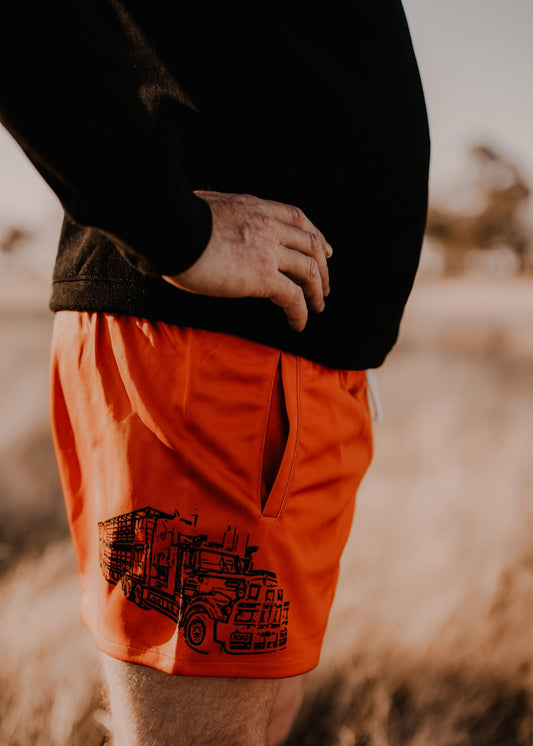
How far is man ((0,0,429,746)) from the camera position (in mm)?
716

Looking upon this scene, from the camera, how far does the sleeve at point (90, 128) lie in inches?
21.7

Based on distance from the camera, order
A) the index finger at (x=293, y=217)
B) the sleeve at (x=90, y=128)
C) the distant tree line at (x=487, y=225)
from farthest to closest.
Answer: the distant tree line at (x=487, y=225) < the index finger at (x=293, y=217) < the sleeve at (x=90, y=128)

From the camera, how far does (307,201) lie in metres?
0.78

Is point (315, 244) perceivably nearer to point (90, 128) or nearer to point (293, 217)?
point (293, 217)

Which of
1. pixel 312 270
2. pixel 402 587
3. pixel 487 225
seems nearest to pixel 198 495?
pixel 312 270

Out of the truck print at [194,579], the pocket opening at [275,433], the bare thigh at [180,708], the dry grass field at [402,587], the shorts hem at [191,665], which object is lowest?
the dry grass field at [402,587]

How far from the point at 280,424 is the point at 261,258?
0.23 m

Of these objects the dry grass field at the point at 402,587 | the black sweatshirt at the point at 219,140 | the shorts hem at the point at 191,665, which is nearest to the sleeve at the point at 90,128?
the black sweatshirt at the point at 219,140

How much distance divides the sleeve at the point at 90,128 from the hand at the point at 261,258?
47mm

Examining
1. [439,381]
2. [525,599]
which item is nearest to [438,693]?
[525,599]

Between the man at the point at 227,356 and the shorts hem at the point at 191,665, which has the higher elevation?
the man at the point at 227,356

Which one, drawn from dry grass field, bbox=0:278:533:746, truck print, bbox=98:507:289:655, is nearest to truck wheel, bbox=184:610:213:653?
truck print, bbox=98:507:289:655

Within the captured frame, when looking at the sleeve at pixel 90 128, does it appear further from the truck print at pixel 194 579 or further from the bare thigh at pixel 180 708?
the bare thigh at pixel 180 708

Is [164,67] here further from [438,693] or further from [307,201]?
[438,693]
